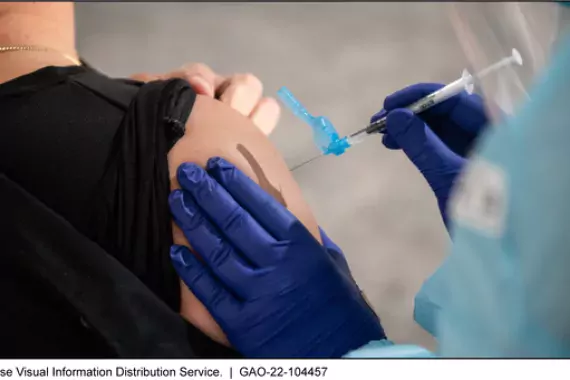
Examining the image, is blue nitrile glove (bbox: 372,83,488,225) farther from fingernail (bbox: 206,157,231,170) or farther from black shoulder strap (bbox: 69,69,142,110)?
black shoulder strap (bbox: 69,69,142,110)

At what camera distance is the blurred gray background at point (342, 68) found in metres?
1.20

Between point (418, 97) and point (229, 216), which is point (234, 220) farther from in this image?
point (418, 97)

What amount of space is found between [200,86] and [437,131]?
1.34 feet

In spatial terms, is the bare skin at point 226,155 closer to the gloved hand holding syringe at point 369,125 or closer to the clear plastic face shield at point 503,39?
the gloved hand holding syringe at point 369,125

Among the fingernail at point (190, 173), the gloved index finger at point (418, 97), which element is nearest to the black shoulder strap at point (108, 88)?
the fingernail at point (190, 173)

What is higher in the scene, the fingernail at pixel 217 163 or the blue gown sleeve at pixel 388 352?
the fingernail at pixel 217 163

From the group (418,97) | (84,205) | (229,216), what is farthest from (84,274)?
(418,97)

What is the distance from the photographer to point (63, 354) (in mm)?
663

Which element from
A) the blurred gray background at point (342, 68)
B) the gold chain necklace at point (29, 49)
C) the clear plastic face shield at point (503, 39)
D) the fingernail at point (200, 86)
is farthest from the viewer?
the blurred gray background at point (342, 68)

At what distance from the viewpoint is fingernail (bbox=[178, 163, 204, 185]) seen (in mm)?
700

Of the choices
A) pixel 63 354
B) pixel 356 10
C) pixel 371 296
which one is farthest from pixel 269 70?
pixel 63 354

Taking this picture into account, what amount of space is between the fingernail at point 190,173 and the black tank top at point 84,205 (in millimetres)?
20
